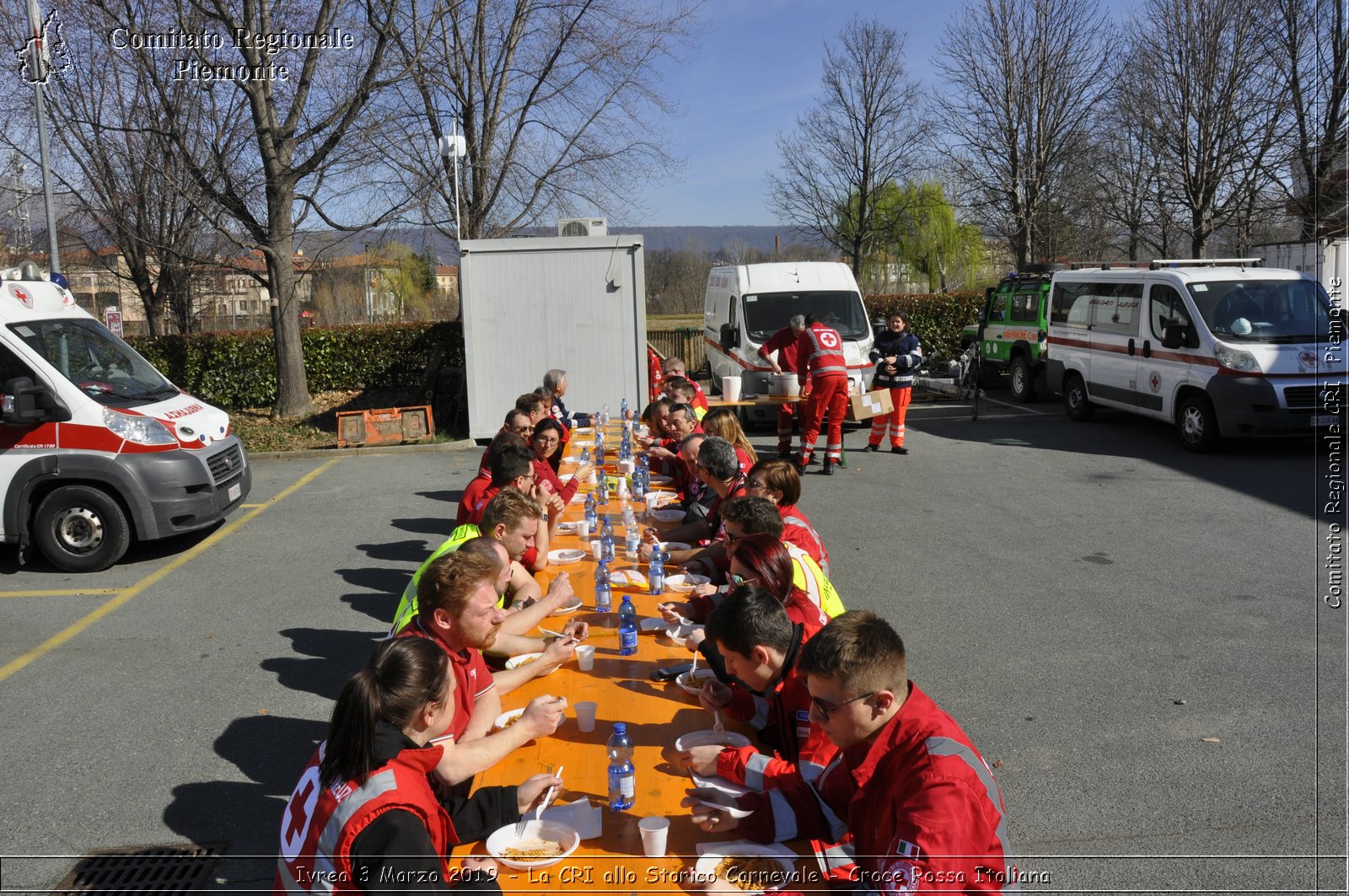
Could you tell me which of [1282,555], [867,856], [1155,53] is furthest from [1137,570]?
[1155,53]

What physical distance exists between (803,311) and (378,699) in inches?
550

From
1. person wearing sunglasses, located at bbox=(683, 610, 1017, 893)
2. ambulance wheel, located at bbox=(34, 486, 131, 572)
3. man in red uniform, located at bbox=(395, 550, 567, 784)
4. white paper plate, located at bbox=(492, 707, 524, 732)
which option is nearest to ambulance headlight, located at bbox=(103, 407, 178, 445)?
ambulance wheel, located at bbox=(34, 486, 131, 572)

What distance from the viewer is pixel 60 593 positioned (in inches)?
326

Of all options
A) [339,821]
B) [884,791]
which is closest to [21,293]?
[339,821]

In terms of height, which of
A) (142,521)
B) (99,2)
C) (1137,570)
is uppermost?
(99,2)

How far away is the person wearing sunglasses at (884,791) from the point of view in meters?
2.38

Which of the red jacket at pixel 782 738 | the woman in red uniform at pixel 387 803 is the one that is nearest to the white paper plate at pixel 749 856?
the red jacket at pixel 782 738

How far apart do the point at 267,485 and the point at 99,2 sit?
9.15m

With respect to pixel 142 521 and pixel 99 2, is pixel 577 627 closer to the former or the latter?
pixel 142 521

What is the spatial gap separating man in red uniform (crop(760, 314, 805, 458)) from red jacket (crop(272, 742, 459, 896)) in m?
10.7

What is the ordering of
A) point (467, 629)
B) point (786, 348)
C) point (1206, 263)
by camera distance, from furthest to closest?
point (1206, 263) < point (786, 348) < point (467, 629)

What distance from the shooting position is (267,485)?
13.0m

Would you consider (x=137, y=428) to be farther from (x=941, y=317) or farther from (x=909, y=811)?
(x=941, y=317)

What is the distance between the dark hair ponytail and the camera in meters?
2.54
